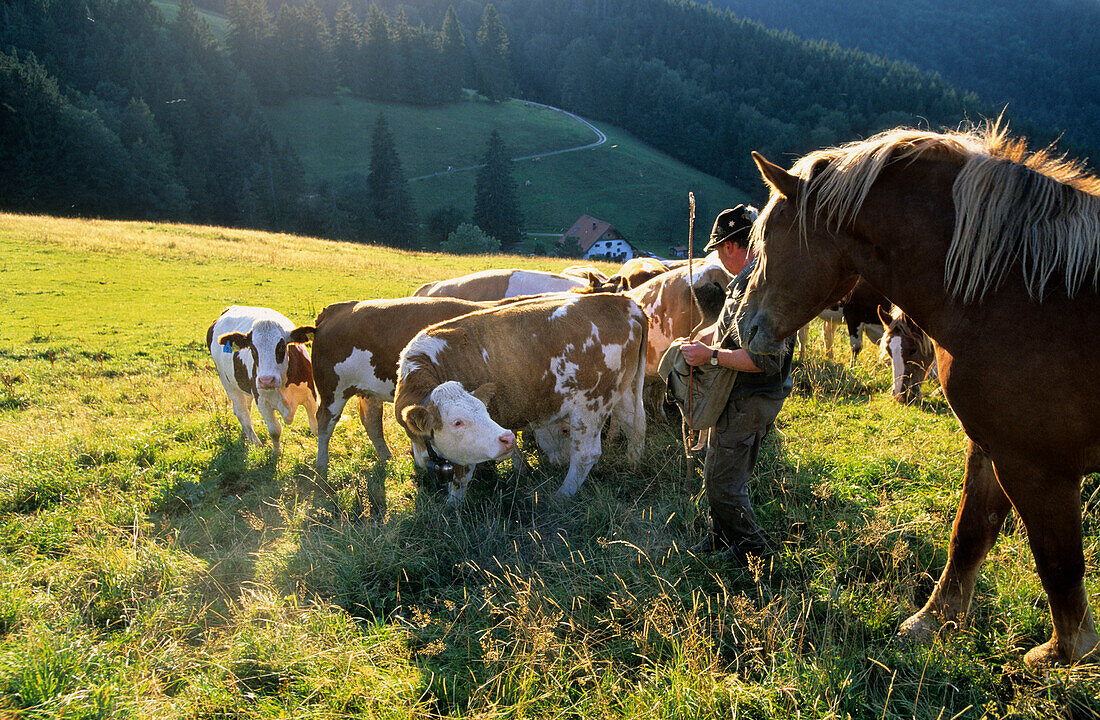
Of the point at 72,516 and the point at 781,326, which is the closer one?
the point at 781,326

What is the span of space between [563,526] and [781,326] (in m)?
2.87

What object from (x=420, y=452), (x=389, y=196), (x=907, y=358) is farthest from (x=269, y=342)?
(x=389, y=196)

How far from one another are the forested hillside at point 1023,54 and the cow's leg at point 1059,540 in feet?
442

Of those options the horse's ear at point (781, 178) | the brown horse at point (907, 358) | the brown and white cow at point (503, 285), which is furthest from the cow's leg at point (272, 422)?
the brown horse at point (907, 358)

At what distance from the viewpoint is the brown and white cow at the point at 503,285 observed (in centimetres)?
973

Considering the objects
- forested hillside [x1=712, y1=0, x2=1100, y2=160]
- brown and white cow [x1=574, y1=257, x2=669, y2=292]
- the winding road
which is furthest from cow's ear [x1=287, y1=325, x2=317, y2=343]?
forested hillside [x1=712, y1=0, x2=1100, y2=160]

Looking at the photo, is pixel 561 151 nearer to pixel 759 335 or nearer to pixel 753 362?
pixel 753 362

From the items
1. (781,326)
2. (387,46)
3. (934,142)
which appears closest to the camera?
(934,142)

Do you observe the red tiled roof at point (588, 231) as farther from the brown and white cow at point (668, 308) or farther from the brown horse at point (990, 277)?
the brown horse at point (990, 277)

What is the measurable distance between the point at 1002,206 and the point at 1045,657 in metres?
2.33

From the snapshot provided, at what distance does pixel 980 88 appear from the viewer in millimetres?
153000

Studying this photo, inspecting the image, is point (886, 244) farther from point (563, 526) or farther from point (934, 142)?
point (563, 526)

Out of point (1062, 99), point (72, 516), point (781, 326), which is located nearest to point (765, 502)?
point (781, 326)

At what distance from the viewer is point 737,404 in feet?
13.1
